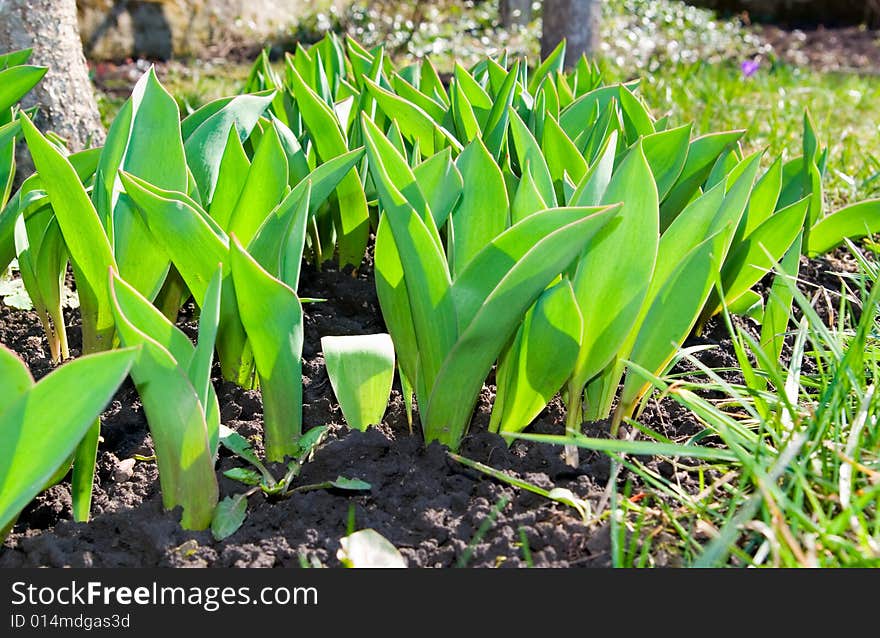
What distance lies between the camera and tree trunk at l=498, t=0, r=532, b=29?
22.5 feet

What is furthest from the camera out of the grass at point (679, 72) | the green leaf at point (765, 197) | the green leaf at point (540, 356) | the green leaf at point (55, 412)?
the grass at point (679, 72)

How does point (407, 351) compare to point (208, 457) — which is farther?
point (407, 351)

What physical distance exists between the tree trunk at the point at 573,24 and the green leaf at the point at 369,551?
171 inches

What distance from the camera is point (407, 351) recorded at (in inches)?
62.6

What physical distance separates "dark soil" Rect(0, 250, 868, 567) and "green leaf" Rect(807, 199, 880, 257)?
2.60 feet

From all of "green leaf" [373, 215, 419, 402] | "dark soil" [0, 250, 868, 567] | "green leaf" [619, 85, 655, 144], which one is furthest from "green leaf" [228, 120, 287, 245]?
"green leaf" [619, 85, 655, 144]

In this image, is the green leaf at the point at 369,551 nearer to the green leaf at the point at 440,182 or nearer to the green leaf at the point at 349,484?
the green leaf at the point at 349,484

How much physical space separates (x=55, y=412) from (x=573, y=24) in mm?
4636

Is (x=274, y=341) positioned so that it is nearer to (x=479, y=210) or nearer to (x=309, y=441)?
(x=309, y=441)

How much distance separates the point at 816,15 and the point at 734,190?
854cm

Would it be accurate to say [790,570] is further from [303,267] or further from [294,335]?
[303,267]

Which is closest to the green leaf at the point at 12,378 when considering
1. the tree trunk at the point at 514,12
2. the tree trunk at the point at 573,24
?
the tree trunk at the point at 573,24

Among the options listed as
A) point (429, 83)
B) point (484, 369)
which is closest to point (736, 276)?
point (484, 369)

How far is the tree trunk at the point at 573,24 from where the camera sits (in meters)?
5.12
